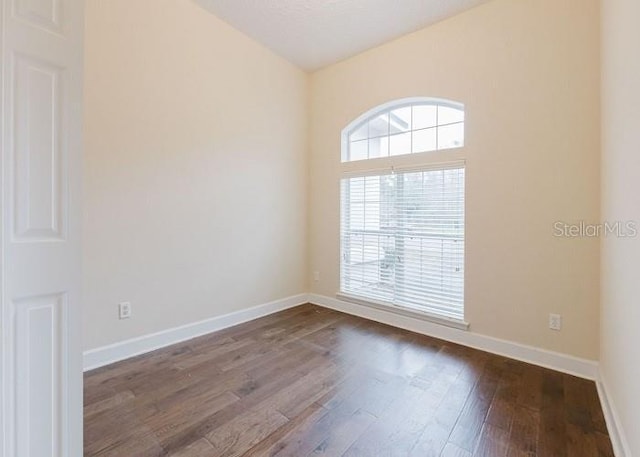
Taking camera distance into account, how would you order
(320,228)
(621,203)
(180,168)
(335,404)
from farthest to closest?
(320,228)
(180,168)
(335,404)
(621,203)

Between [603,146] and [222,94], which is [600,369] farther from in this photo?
[222,94]

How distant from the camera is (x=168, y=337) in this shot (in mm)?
2678

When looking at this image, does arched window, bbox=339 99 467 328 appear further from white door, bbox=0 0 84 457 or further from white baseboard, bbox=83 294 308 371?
white door, bbox=0 0 84 457

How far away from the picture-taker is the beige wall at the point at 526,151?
7.14 feet

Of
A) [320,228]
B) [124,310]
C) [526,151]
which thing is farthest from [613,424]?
[124,310]

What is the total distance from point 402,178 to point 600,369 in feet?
6.92

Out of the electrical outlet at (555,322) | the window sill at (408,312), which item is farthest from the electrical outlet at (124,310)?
the electrical outlet at (555,322)

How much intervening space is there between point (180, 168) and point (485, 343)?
3.06 m

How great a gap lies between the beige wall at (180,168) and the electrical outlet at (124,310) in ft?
0.14

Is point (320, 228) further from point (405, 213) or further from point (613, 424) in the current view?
point (613, 424)

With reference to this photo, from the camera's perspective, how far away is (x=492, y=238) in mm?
2588

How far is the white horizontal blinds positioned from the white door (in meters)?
2.68

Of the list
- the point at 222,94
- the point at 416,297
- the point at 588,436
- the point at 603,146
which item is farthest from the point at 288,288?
the point at 603,146

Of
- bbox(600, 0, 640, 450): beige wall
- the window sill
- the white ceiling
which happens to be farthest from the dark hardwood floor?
the white ceiling
